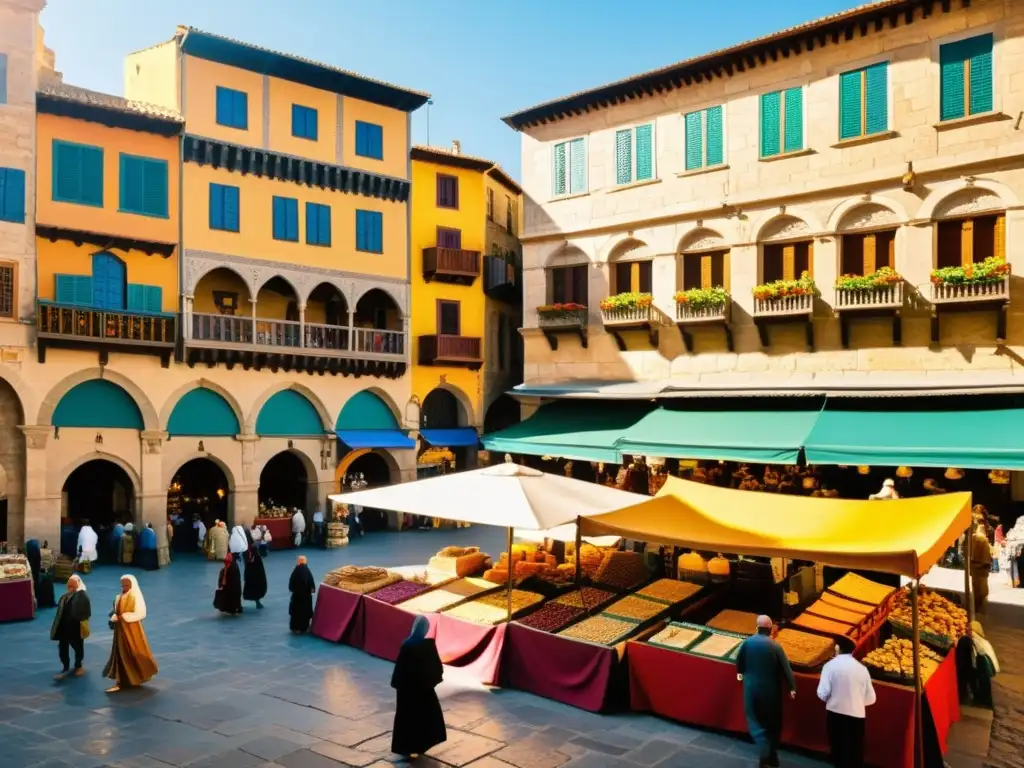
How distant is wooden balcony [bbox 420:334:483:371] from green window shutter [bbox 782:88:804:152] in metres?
14.2

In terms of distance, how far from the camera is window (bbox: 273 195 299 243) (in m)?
27.5

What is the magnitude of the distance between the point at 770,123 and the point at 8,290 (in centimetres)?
2017

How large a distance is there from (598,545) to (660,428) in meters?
5.68

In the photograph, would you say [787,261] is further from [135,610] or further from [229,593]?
[135,610]

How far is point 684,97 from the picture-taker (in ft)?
74.9

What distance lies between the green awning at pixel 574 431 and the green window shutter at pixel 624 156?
638 centimetres

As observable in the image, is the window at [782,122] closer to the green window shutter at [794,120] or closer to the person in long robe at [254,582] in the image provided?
the green window shutter at [794,120]

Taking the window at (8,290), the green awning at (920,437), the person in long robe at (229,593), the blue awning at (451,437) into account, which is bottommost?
the person in long robe at (229,593)

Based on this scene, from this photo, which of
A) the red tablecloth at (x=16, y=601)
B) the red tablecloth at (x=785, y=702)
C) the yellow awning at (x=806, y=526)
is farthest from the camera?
the red tablecloth at (x=16, y=601)

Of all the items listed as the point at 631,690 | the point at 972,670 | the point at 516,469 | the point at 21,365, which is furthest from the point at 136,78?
the point at 972,670

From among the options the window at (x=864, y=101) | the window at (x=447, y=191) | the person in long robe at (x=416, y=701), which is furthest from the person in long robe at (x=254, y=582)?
the window at (x=447, y=191)

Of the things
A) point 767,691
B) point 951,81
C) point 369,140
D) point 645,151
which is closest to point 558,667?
point 767,691

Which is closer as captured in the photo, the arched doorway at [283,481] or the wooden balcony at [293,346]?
the wooden balcony at [293,346]

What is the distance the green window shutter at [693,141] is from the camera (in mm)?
22484
